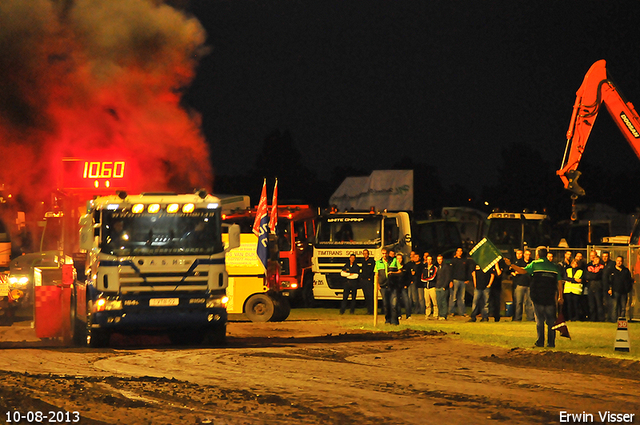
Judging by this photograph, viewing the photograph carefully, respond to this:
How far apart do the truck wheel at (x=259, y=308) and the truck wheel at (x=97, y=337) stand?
7.34 meters

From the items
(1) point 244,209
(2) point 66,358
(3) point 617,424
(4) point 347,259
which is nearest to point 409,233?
(4) point 347,259

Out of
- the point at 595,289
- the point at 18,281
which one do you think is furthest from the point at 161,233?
the point at 595,289

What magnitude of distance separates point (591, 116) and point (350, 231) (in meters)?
8.87

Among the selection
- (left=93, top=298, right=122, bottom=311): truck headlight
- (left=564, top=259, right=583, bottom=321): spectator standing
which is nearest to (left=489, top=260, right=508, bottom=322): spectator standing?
(left=564, top=259, right=583, bottom=321): spectator standing

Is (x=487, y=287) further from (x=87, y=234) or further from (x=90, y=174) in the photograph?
(x=87, y=234)

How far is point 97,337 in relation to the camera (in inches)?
682

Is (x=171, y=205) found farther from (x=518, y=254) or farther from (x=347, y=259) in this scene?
(x=347, y=259)

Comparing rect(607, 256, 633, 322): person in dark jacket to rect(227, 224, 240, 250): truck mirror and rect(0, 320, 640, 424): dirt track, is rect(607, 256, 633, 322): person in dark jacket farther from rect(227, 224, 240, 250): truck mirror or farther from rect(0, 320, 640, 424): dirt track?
Answer: rect(227, 224, 240, 250): truck mirror

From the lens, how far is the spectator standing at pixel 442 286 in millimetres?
25641

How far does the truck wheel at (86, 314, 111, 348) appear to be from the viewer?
56.2 ft

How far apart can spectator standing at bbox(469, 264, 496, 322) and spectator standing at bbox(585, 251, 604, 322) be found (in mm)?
2497

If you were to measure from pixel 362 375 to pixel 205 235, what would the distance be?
4.92 metres

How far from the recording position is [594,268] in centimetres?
2419

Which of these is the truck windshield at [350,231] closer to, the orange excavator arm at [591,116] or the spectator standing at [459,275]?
the spectator standing at [459,275]
